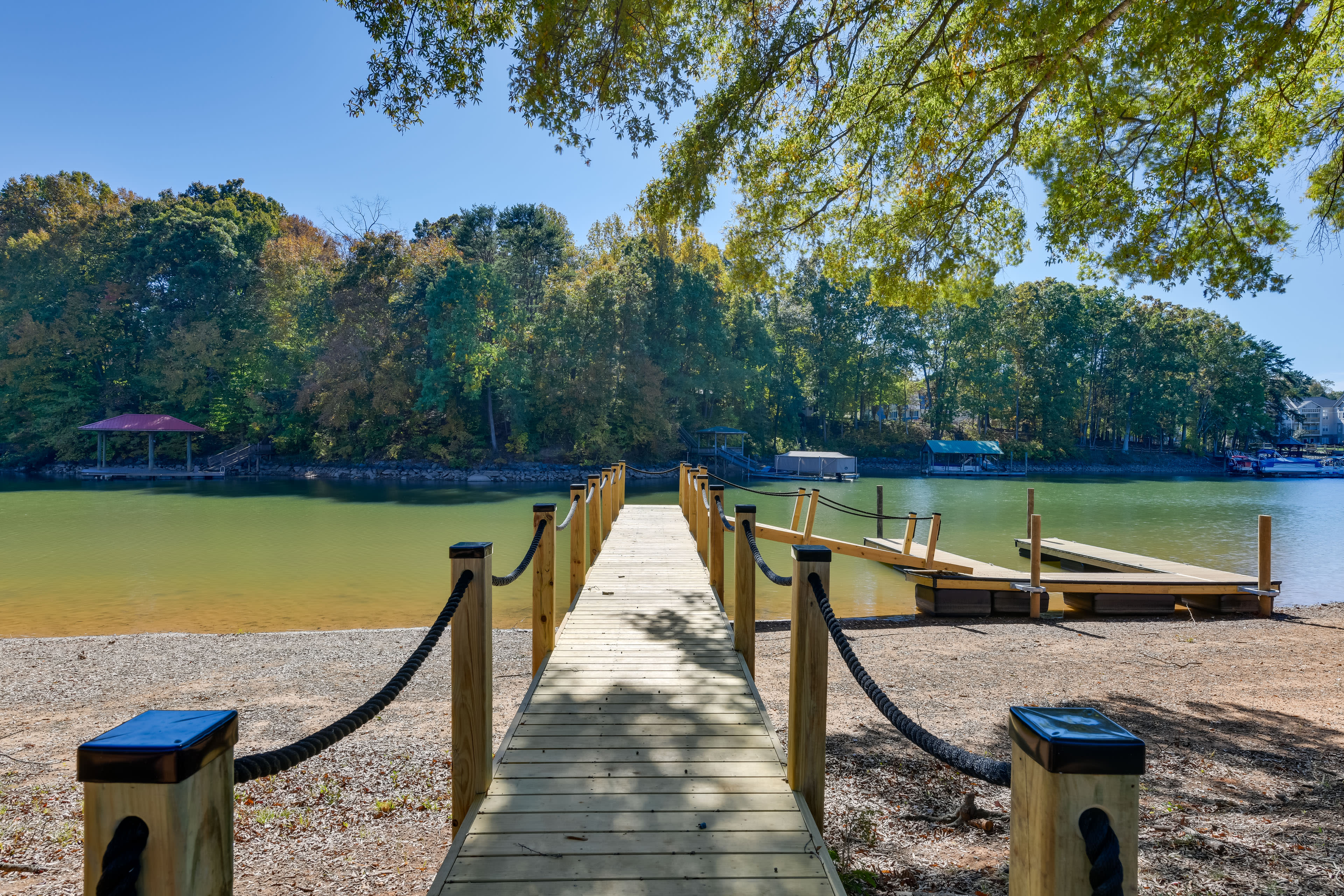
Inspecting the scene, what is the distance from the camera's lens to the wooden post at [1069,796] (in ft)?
3.71

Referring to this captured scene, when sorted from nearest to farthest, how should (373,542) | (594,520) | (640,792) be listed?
(640,792), (594,520), (373,542)

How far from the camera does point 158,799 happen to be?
3.67 ft

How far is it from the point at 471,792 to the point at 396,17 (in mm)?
7008

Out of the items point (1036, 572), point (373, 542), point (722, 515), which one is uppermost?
point (722, 515)

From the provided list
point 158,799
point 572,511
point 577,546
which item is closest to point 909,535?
point 577,546

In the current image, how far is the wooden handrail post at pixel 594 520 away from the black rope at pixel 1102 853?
7.28 meters

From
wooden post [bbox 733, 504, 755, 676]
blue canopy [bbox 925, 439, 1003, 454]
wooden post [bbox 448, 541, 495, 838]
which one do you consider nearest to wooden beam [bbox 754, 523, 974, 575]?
wooden post [bbox 733, 504, 755, 676]

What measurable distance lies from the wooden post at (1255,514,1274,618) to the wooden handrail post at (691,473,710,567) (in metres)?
8.50

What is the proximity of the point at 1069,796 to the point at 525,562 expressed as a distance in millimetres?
3223

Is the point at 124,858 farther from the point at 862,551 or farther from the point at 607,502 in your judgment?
the point at 862,551

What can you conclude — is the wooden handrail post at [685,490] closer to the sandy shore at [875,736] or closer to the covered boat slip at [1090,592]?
the sandy shore at [875,736]

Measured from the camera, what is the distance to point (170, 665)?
7215 millimetres

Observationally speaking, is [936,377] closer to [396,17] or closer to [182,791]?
[396,17]

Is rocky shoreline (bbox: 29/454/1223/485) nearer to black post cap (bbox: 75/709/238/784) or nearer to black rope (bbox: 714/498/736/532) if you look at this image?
black rope (bbox: 714/498/736/532)
